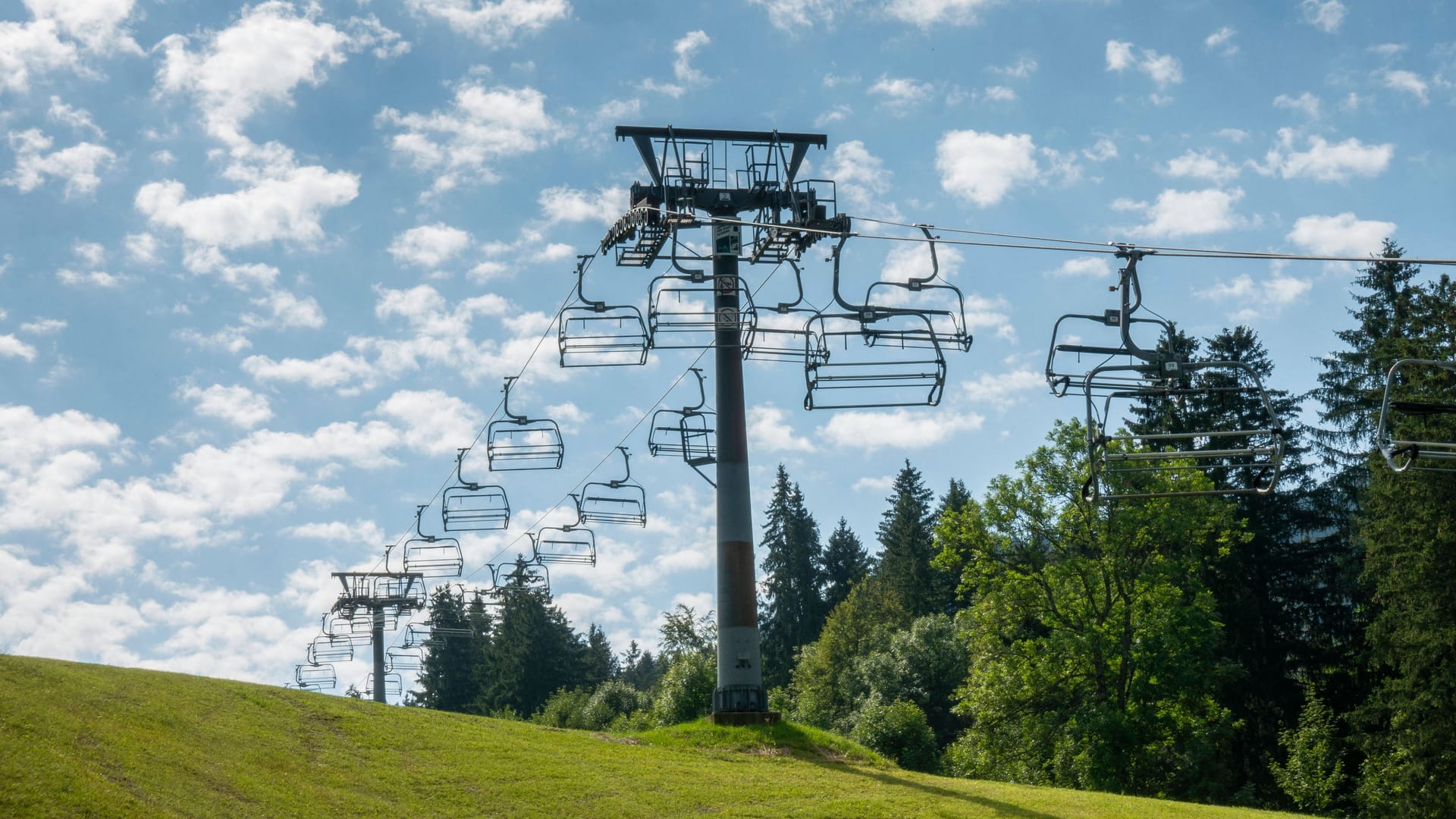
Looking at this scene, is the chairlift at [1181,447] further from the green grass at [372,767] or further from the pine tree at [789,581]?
the pine tree at [789,581]

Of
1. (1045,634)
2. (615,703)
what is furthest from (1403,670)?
(615,703)

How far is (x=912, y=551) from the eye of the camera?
301 feet

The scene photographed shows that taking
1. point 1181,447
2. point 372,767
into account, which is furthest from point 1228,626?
point 372,767

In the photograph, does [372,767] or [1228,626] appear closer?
[372,767]

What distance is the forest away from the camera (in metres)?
42.2

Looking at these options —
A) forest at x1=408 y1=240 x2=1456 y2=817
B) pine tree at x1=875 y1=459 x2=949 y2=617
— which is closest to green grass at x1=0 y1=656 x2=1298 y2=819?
forest at x1=408 y1=240 x2=1456 y2=817

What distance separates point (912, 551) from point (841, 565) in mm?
10257

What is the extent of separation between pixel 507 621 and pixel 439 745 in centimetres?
6662

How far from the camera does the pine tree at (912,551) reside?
8675 centimetres

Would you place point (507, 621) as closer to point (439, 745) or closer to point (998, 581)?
point (998, 581)

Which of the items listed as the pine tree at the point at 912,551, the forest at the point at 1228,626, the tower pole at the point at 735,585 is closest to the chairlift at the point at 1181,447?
the forest at the point at 1228,626

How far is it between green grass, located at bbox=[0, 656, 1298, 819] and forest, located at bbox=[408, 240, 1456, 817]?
10.0m

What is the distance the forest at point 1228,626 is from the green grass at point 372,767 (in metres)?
10.0

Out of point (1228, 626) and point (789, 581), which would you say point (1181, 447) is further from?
point (789, 581)
